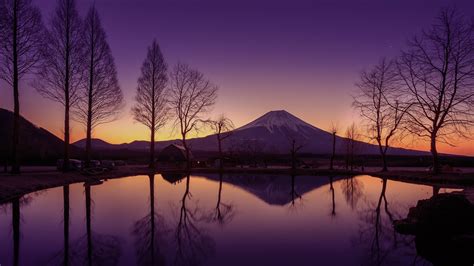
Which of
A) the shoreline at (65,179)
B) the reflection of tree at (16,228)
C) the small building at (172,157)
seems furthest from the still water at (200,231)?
the small building at (172,157)

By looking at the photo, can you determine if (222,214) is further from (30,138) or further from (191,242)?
(30,138)

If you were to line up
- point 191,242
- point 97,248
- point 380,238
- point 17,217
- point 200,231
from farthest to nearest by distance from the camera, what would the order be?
point 17,217 → point 200,231 → point 380,238 → point 191,242 → point 97,248

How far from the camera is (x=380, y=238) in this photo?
9375 millimetres

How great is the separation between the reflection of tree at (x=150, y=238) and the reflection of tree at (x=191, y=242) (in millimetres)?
354

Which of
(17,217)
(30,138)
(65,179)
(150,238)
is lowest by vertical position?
(150,238)

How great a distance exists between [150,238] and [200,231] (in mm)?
1509

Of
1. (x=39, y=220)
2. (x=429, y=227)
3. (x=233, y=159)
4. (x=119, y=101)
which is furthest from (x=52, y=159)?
(x=429, y=227)

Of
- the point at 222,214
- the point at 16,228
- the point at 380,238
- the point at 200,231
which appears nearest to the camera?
the point at 380,238

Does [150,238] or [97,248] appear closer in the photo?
[97,248]

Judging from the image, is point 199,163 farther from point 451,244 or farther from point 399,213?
point 451,244

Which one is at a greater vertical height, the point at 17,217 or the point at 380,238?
the point at 17,217

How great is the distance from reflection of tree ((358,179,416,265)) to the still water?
0.02 meters

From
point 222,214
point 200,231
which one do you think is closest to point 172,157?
point 222,214

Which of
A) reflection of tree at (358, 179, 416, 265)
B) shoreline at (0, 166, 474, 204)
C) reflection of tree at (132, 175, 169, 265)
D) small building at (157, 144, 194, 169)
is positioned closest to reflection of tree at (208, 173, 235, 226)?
reflection of tree at (132, 175, 169, 265)
